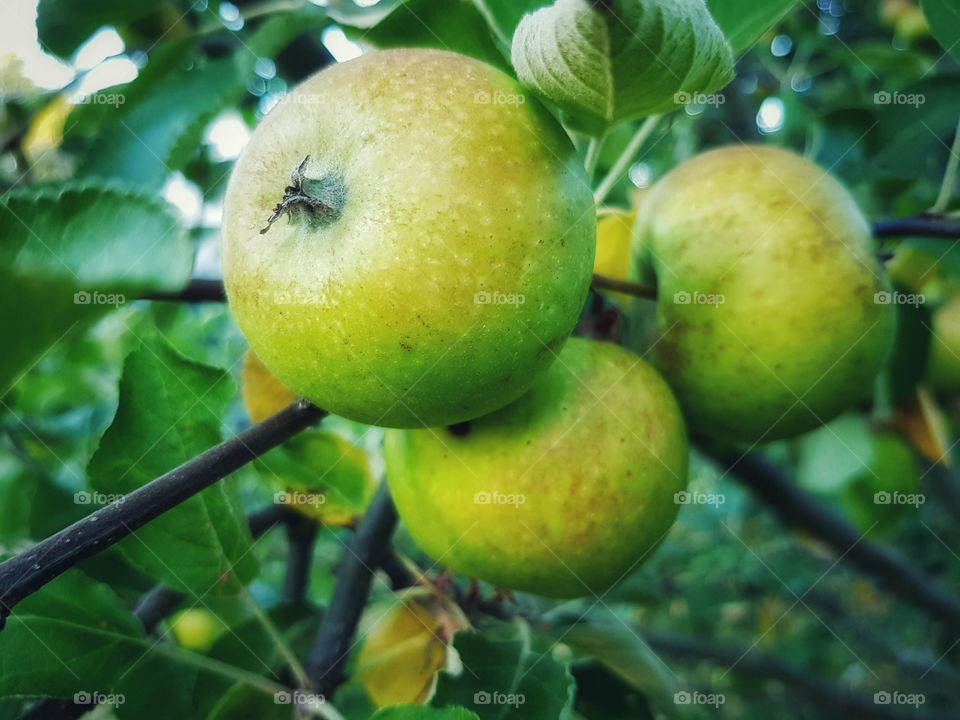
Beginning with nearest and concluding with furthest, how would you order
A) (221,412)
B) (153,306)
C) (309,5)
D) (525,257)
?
(525,257) < (221,412) < (309,5) < (153,306)

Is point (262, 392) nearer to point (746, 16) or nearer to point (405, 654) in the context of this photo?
point (405, 654)

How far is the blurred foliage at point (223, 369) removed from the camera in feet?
1.55

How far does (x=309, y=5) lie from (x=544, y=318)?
0.69 m

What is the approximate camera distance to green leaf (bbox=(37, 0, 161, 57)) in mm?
1098

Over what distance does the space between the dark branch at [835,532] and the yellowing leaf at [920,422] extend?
0.27 meters

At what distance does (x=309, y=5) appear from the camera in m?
1.07

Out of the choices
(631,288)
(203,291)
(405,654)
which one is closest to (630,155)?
(631,288)

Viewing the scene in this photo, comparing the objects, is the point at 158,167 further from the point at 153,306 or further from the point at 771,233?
the point at 771,233

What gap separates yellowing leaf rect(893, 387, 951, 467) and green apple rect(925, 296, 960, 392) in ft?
0.41

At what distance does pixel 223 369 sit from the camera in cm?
81

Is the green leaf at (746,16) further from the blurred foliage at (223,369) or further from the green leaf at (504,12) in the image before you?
the green leaf at (504,12)

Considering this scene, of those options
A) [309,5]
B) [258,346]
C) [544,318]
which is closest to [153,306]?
[309,5]

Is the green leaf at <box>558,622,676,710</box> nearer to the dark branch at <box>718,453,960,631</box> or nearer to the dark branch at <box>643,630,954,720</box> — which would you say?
the dark branch at <box>718,453,960,631</box>

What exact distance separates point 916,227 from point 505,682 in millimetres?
780
